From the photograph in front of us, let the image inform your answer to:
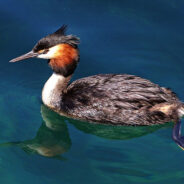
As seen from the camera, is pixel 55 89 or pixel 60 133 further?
pixel 55 89

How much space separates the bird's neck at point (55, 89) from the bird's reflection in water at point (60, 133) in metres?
0.22

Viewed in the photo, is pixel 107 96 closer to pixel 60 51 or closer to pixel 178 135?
pixel 60 51

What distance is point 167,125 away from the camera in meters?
7.38

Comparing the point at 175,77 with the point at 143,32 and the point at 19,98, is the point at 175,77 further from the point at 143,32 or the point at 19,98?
the point at 19,98

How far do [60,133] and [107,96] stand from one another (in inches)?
37.9

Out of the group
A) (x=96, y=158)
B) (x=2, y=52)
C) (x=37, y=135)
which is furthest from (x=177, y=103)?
(x=2, y=52)

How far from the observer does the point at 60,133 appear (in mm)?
7418

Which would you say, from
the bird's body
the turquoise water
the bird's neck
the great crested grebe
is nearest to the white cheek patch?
the great crested grebe

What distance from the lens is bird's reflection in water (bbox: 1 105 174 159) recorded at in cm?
705

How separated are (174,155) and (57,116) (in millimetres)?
2020

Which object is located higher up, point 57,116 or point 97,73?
point 97,73

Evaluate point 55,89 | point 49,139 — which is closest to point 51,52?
point 55,89

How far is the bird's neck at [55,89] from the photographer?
7.62 m

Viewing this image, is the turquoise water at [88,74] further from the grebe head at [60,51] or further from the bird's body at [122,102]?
the grebe head at [60,51]
